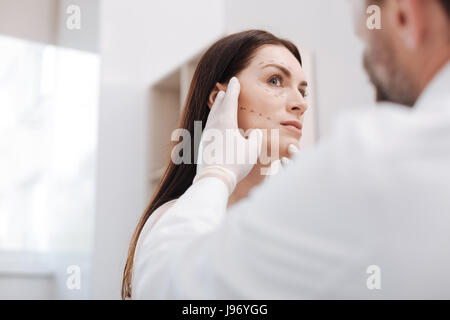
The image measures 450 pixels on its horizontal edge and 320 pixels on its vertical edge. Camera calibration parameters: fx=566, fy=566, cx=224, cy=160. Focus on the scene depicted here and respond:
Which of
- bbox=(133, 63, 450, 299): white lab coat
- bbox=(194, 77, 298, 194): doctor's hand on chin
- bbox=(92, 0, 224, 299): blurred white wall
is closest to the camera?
bbox=(133, 63, 450, 299): white lab coat

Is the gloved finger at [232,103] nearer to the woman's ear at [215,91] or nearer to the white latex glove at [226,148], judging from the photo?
the white latex glove at [226,148]

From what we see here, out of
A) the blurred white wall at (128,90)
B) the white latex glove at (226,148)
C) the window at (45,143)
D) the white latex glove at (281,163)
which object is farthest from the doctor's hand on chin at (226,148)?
the window at (45,143)

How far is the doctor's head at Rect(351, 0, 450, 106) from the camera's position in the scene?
56 centimetres

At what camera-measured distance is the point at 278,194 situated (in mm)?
509

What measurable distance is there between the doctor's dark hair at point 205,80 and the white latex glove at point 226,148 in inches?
7.2

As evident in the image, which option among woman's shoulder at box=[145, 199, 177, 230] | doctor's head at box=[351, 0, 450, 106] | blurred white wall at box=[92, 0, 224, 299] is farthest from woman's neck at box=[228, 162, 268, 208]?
blurred white wall at box=[92, 0, 224, 299]

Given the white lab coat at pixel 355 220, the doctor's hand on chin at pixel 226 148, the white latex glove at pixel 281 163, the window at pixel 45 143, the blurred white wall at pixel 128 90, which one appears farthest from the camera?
the window at pixel 45 143

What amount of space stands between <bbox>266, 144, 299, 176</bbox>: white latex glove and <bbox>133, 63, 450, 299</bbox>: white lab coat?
1.41 feet

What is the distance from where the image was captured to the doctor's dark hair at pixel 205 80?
42.1 inches

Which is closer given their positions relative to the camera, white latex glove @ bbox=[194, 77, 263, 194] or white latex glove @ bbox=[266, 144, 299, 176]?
white latex glove @ bbox=[194, 77, 263, 194]

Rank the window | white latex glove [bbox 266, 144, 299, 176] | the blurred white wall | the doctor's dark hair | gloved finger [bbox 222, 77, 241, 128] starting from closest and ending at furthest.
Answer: gloved finger [bbox 222, 77, 241, 128] < white latex glove [bbox 266, 144, 299, 176] < the doctor's dark hair < the blurred white wall < the window

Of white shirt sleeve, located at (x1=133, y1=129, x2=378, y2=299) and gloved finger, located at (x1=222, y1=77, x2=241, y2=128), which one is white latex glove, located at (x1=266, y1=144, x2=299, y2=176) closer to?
gloved finger, located at (x1=222, y1=77, x2=241, y2=128)

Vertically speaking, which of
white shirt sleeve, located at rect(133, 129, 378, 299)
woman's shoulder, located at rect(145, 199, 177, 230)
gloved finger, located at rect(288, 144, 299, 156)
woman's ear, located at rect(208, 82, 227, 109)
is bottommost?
white shirt sleeve, located at rect(133, 129, 378, 299)
